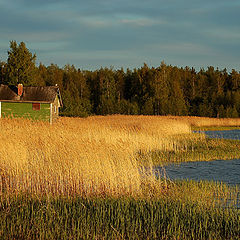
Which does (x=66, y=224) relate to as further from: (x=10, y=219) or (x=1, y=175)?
(x=1, y=175)

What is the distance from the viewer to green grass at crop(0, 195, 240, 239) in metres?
6.30

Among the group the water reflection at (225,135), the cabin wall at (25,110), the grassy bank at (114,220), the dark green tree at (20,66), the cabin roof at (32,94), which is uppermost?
the dark green tree at (20,66)

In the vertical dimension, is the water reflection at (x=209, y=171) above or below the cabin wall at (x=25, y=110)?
below

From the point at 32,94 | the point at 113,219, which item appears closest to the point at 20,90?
the point at 32,94

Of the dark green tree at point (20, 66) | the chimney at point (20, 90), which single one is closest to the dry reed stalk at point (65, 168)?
the chimney at point (20, 90)

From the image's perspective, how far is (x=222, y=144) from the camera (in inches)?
798

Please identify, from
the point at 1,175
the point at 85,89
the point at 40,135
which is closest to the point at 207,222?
the point at 1,175

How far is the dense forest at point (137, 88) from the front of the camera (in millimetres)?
48719

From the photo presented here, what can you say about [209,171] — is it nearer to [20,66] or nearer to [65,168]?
[65,168]

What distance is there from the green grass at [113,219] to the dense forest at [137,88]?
40325 mm

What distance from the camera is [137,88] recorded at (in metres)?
67.3

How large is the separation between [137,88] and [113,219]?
61.0 metres

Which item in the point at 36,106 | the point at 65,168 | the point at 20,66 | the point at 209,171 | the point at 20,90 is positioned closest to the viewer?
the point at 65,168

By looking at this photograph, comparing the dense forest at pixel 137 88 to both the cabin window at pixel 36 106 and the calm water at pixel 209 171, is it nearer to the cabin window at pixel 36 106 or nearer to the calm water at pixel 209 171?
the cabin window at pixel 36 106
